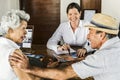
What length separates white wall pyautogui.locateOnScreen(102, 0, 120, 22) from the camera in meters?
4.89

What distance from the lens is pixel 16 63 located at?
1.65 metres

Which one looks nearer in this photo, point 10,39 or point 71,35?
point 10,39

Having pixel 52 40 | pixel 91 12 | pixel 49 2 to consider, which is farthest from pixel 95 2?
pixel 52 40

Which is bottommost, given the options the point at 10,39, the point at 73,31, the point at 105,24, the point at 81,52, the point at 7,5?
the point at 81,52

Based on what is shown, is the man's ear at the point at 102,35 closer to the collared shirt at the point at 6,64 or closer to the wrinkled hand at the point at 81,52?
the collared shirt at the point at 6,64

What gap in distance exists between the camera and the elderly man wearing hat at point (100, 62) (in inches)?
62.3

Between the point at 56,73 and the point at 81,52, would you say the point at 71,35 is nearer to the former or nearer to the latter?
the point at 81,52

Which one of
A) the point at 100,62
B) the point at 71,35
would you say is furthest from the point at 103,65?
the point at 71,35

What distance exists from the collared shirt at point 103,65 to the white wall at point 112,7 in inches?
132

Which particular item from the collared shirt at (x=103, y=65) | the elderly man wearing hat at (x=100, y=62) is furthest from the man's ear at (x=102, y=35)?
the collared shirt at (x=103, y=65)

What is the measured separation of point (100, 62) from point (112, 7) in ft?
11.7

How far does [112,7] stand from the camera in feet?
16.2

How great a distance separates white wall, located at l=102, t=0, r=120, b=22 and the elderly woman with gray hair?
11.0 ft

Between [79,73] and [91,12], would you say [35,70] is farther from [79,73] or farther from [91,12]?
[91,12]
